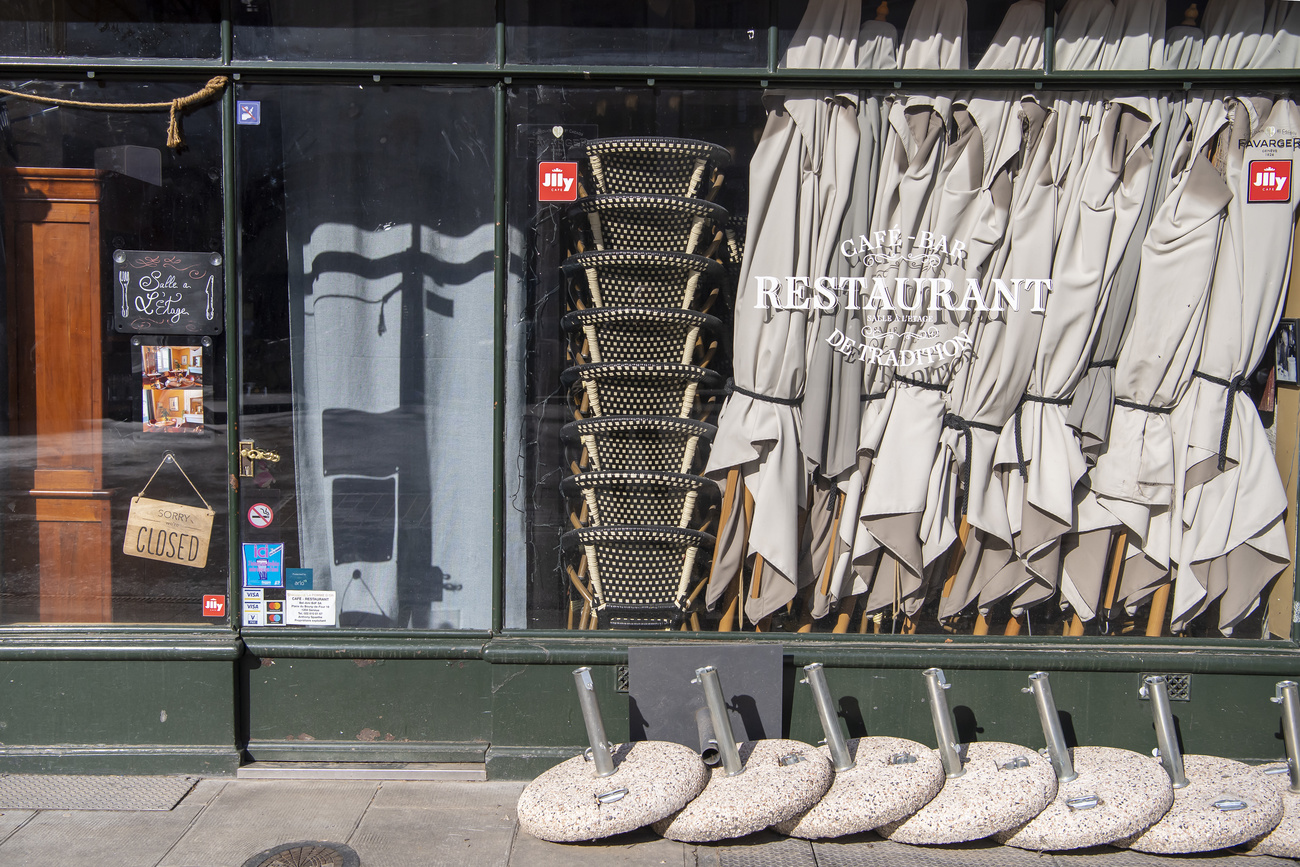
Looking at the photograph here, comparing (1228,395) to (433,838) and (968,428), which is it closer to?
(968,428)

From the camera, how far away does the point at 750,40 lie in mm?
3959

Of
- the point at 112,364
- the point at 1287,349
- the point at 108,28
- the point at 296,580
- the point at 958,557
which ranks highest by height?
the point at 108,28

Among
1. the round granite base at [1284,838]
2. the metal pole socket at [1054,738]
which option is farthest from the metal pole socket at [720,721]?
the round granite base at [1284,838]

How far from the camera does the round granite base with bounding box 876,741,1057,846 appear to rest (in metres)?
3.29

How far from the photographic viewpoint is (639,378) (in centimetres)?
409

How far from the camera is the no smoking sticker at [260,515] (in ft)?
13.5

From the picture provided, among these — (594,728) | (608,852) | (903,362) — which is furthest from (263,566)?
(903,362)

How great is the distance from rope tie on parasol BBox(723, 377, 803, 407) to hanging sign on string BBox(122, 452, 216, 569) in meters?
2.30

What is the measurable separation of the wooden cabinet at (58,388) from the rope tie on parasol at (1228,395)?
4702 mm

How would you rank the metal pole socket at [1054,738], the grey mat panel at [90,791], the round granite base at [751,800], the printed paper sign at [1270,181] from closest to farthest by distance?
the round granite base at [751,800]
the metal pole socket at [1054,738]
the grey mat panel at [90,791]
the printed paper sign at [1270,181]

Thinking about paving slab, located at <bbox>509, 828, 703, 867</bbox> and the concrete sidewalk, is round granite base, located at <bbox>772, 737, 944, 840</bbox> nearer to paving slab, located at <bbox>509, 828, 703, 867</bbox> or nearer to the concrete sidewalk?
the concrete sidewalk

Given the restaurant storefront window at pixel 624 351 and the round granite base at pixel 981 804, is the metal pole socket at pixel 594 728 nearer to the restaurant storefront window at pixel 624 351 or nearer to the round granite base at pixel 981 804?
the restaurant storefront window at pixel 624 351

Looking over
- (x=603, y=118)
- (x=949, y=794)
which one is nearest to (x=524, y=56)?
(x=603, y=118)

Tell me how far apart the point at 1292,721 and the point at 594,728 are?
2.62 metres
